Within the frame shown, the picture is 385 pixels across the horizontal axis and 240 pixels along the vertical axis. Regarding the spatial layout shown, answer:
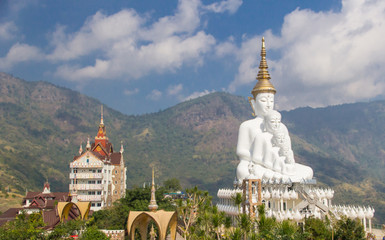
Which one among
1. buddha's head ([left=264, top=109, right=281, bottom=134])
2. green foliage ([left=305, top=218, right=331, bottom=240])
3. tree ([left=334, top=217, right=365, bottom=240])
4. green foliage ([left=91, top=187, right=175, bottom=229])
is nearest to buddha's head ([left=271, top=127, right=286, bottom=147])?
buddha's head ([left=264, top=109, right=281, bottom=134])

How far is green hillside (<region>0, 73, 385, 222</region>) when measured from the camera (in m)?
102

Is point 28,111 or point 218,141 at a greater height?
point 28,111

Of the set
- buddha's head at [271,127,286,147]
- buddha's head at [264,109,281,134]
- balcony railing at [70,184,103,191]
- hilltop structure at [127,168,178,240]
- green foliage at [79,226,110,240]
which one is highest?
buddha's head at [264,109,281,134]

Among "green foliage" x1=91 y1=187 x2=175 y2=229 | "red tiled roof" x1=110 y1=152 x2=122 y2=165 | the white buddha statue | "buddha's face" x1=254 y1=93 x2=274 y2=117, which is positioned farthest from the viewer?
"red tiled roof" x1=110 y1=152 x2=122 y2=165

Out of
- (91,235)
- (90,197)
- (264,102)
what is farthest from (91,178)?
(91,235)

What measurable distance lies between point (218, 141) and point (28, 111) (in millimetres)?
69242

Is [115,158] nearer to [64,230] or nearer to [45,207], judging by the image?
[45,207]

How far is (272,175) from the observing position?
35125mm

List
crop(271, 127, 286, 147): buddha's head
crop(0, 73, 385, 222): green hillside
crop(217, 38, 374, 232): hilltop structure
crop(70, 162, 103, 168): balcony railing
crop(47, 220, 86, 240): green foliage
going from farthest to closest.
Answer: crop(0, 73, 385, 222): green hillside
crop(70, 162, 103, 168): balcony railing
crop(271, 127, 286, 147): buddha's head
crop(217, 38, 374, 232): hilltop structure
crop(47, 220, 86, 240): green foliage

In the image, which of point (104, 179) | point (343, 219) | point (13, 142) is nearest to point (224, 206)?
point (343, 219)

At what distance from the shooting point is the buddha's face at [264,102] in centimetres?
4012

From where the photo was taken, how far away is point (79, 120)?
171750mm

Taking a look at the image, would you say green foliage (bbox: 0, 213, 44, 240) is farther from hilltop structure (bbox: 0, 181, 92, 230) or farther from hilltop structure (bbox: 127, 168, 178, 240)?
hilltop structure (bbox: 127, 168, 178, 240)

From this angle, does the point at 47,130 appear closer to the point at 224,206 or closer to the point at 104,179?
the point at 104,179
